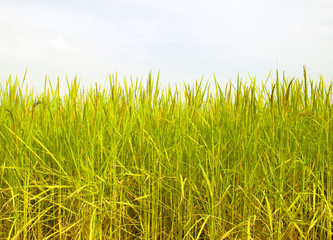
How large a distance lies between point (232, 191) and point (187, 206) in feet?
1.14

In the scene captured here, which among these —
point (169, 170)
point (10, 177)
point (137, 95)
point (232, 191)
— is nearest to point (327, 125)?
point (232, 191)

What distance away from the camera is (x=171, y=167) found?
2270 mm

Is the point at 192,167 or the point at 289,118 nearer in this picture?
the point at 192,167

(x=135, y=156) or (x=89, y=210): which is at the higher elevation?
(x=135, y=156)

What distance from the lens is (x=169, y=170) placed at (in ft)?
7.34

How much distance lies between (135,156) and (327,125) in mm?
1449

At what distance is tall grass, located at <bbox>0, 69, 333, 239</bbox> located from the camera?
2.14m

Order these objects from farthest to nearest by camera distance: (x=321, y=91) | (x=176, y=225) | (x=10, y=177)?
1. (x=321, y=91)
2. (x=10, y=177)
3. (x=176, y=225)

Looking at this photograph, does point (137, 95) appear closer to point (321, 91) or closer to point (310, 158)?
point (310, 158)

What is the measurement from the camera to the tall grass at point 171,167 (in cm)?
214

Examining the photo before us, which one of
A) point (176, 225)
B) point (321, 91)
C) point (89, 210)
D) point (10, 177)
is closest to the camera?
point (89, 210)

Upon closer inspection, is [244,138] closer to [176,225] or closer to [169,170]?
[169,170]

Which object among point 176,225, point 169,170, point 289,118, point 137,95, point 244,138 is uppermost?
point 137,95

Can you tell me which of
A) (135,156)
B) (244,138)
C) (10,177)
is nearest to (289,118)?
(244,138)
